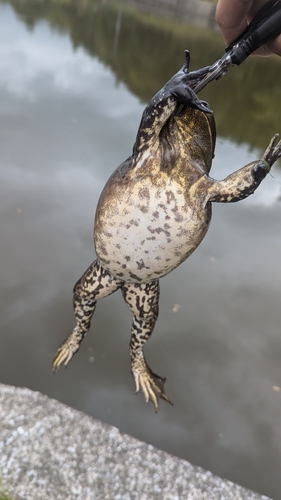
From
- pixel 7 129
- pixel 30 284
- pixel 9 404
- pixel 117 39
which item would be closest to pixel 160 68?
pixel 117 39

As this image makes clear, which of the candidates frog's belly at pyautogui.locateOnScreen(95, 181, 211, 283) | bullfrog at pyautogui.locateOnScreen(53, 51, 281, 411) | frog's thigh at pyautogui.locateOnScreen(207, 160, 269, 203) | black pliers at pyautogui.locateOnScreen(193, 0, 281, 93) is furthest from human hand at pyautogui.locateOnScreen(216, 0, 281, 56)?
frog's belly at pyautogui.locateOnScreen(95, 181, 211, 283)

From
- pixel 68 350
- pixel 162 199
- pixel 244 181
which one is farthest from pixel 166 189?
pixel 68 350

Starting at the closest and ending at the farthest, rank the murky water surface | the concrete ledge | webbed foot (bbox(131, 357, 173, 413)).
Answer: the concrete ledge
webbed foot (bbox(131, 357, 173, 413))
the murky water surface

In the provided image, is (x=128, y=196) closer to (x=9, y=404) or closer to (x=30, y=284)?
(x=9, y=404)

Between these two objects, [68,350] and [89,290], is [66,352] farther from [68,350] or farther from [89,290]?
[89,290]

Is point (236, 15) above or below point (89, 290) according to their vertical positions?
above

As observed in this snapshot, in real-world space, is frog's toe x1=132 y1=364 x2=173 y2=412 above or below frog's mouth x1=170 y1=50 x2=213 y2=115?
below

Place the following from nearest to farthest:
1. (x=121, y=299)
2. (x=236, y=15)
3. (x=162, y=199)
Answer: (x=162, y=199) → (x=236, y=15) → (x=121, y=299)

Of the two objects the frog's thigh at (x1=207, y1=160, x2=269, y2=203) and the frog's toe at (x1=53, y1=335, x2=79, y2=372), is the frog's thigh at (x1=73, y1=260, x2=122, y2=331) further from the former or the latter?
the frog's thigh at (x1=207, y1=160, x2=269, y2=203)
